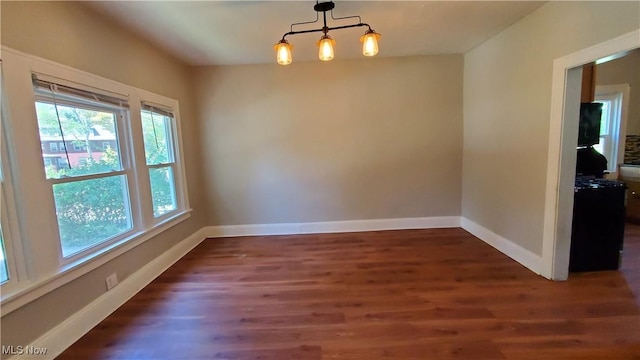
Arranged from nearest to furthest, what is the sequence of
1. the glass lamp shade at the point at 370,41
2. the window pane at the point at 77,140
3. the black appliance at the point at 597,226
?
the window pane at the point at 77,140
the glass lamp shade at the point at 370,41
the black appliance at the point at 597,226

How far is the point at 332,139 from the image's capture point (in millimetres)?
4160

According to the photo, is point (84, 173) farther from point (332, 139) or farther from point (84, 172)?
point (332, 139)

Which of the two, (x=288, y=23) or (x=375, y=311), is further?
(x=288, y=23)

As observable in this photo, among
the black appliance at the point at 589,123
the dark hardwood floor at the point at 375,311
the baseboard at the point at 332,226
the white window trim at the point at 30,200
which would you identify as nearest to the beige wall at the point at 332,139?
the baseboard at the point at 332,226

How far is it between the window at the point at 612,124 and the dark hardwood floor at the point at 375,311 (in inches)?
73.5

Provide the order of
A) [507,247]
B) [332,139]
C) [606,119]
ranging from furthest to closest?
[606,119]
[332,139]
[507,247]

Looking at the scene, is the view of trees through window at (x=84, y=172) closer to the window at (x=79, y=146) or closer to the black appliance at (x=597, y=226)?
the window at (x=79, y=146)

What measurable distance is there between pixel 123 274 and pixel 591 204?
441 cm

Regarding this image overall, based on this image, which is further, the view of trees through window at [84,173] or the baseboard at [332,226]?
the baseboard at [332,226]

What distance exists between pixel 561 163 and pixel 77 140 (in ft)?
13.2

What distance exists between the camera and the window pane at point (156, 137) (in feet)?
10.1

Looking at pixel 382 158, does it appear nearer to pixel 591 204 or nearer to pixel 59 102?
pixel 591 204

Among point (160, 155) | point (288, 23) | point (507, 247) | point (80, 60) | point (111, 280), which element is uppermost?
point (288, 23)

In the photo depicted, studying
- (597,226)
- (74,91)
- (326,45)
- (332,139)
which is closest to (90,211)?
(74,91)
